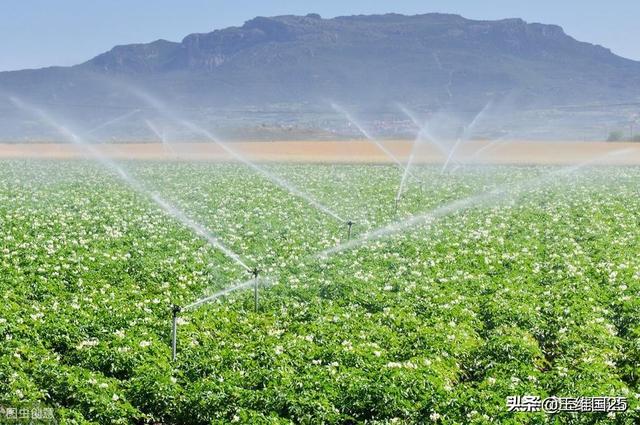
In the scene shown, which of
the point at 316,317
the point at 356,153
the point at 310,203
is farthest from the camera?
the point at 356,153

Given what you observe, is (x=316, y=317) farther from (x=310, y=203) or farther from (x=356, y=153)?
(x=356, y=153)

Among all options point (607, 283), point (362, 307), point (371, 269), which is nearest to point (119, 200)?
point (371, 269)

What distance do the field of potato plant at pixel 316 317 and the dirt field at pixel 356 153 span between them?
44089 millimetres

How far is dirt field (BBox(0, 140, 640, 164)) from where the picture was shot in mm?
75375

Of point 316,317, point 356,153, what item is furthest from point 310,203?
point 356,153

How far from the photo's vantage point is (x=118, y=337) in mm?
14164

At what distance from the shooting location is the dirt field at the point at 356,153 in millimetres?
75375

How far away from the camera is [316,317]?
1627 centimetres

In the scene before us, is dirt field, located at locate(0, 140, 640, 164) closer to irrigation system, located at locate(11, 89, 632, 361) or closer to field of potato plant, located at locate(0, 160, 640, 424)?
irrigation system, located at locate(11, 89, 632, 361)

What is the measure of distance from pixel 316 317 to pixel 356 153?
69.6 m

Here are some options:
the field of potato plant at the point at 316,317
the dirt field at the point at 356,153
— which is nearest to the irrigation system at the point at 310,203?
the field of potato plant at the point at 316,317

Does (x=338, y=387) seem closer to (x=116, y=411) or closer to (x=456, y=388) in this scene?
(x=456, y=388)

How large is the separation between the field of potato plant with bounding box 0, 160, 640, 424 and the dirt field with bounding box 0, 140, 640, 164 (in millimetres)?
44089

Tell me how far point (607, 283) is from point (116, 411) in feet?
44.2
